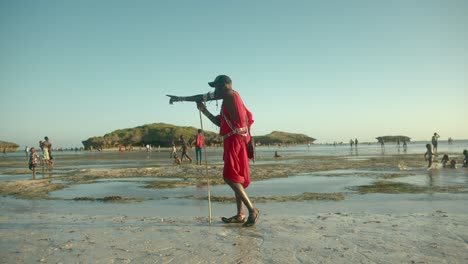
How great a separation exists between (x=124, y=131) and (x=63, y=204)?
12088cm

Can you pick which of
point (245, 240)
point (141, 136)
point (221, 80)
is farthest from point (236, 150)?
point (141, 136)

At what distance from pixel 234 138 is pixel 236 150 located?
181 millimetres

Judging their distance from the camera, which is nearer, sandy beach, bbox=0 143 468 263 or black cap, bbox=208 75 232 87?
sandy beach, bbox=0 143 468 263

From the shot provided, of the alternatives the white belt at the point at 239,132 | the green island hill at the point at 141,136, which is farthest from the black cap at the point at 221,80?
the green island hill at the point at 141,136

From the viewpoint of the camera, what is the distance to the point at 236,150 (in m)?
5.25

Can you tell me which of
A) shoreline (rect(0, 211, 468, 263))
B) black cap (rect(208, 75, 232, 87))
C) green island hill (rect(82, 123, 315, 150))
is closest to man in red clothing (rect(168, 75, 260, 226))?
black cap (rect(208, 75, 232, 87))

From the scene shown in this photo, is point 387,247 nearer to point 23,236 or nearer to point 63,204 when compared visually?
point 23,236

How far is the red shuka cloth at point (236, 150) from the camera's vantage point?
5199mm

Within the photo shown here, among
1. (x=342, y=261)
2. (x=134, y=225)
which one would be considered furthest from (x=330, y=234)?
(x=134, y=225)

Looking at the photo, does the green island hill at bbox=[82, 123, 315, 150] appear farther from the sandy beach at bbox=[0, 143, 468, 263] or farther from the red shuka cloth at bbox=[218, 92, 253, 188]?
the red shuka cloth at bbox=[218, 92, 253, 188]

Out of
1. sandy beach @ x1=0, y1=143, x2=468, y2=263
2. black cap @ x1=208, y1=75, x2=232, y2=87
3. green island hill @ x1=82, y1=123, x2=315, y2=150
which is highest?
green island hill @ x1=82, y1=123, x2=315, y2=150

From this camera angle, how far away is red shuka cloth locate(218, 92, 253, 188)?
5.20 metres

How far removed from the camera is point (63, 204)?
7.68m

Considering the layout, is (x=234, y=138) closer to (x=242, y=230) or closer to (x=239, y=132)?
(x=239, y=132)
